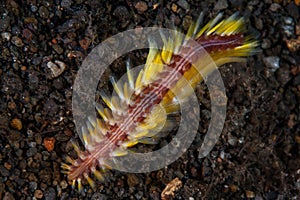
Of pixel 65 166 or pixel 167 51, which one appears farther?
pixel 167 51

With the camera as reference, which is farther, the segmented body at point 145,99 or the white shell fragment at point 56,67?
the white shell fragment at point 56,67

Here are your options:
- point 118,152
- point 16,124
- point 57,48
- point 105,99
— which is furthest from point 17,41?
point 118,152

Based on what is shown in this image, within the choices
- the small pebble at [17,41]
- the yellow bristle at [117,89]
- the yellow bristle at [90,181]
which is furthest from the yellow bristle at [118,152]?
the small pebble at [17,41]

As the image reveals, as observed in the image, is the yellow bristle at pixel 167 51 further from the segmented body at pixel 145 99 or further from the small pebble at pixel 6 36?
the small pebble at pixel 6 36

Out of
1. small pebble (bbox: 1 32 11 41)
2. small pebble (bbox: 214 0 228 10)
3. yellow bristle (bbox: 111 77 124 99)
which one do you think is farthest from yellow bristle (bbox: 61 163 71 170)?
small pebble (bbox: 214 0 228 10)

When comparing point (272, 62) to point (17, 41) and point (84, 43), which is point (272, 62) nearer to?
point (84, 43)

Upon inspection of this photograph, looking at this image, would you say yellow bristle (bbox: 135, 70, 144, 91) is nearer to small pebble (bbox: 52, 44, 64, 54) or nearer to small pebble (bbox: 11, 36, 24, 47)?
small pebble (bbox: 52, 44, 64, 54)

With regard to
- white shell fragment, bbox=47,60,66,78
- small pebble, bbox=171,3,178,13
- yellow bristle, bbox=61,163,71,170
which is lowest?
yellow bristle, bbox=61,163,71,170

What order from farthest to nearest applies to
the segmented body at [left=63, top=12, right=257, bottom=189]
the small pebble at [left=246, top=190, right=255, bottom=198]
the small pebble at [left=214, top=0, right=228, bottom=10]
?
the small pebble at [left=214, top=0, right=228, bottom=10]
the small pebble at [left=246, top=190, right=255, bottom=198]
the segmented body at [left=63, top=12, right=257, bottom=189]

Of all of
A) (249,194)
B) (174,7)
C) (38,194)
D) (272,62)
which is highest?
(174,7)
